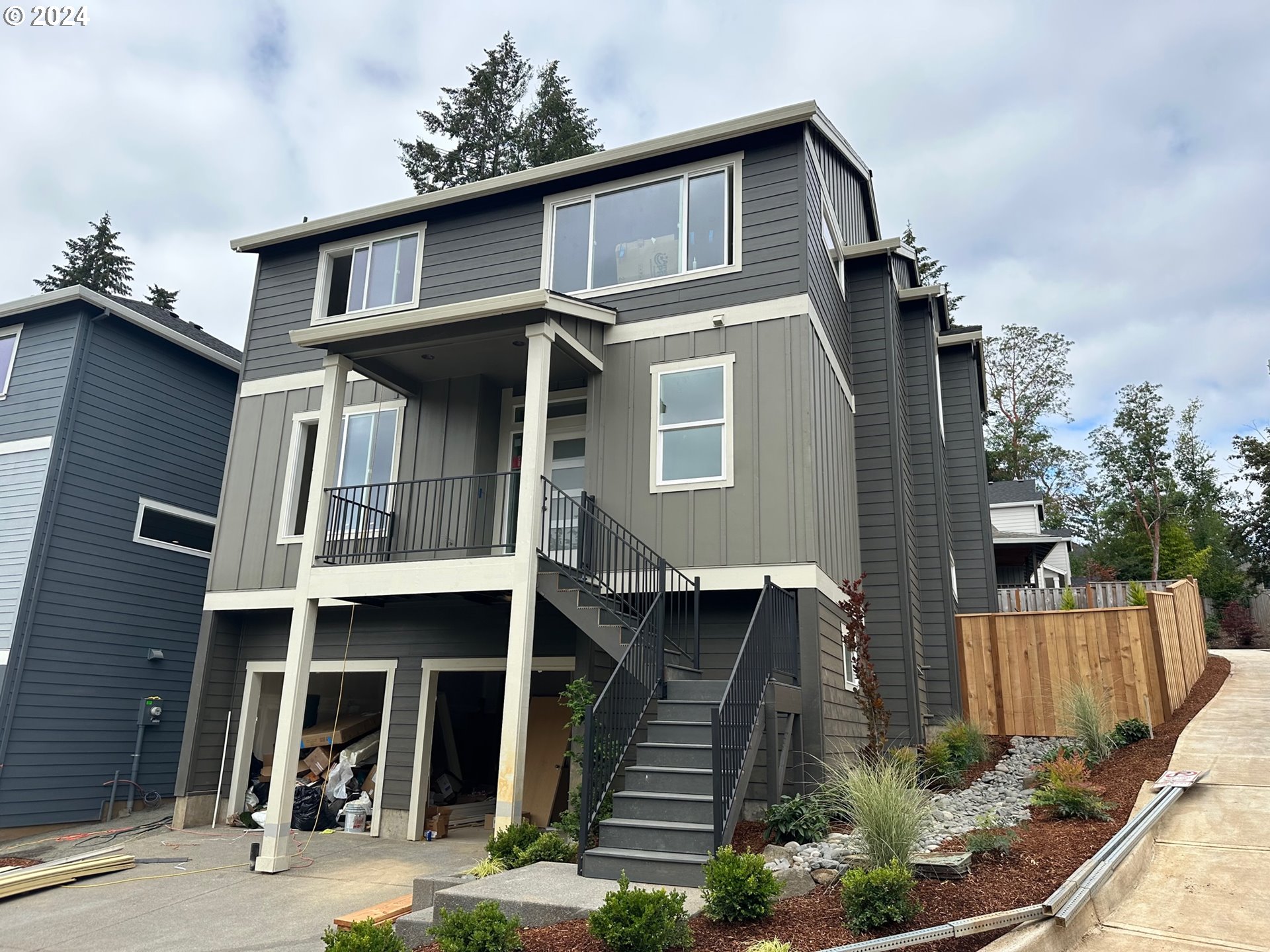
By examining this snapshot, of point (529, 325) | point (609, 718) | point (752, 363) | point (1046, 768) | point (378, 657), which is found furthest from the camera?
point (378, 657)

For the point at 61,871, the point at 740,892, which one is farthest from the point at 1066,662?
the point at 61,871

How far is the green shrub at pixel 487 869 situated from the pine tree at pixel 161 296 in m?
27.6

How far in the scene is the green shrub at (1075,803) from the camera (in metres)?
6.36

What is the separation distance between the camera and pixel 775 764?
720 centimetres

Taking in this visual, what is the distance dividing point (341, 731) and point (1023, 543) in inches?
697

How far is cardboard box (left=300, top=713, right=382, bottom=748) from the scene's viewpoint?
459 inches

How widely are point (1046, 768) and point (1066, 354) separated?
109 ft

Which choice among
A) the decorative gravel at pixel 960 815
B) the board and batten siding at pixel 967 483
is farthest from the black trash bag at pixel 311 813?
the board and batten siding at pixel 967 483

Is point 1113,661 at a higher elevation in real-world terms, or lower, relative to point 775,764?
higher

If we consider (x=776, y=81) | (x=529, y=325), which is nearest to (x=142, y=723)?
(x=529, y=325)

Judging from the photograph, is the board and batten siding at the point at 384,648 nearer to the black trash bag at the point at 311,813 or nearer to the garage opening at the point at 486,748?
the garage opening at the point at 486,748

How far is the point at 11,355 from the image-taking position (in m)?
13.2

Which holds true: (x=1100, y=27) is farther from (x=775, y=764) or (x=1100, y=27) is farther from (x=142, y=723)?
(x=142, y=723)

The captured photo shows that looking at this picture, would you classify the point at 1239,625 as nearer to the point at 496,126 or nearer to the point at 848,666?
the point at 848,666
